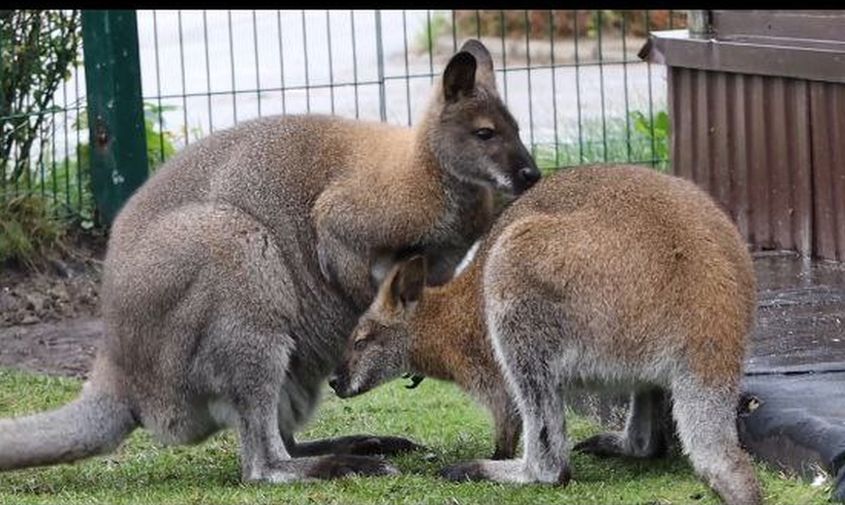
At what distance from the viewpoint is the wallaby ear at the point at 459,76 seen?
21.9 feet

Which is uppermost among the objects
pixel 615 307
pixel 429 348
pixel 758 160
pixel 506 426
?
pixel 758 160

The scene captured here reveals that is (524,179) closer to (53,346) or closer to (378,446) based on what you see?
(378,446)

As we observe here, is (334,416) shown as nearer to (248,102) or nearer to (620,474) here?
(620,474)

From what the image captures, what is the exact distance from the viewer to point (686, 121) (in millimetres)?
10250

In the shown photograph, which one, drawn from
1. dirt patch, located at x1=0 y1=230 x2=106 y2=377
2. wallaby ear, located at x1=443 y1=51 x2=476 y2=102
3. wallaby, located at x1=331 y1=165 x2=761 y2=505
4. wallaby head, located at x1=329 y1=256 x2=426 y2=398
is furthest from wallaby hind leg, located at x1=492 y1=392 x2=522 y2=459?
dirt patch, located at x1=0 y1=230 x2=106 y2=377

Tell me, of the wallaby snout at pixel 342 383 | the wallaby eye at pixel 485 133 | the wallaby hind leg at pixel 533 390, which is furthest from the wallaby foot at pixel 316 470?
the wallaby eye at pixel 485 133

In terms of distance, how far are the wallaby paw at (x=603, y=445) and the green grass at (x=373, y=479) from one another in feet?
0.11

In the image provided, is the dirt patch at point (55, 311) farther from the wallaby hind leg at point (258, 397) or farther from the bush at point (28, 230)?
the wallaby hind leg at point (258, 397)

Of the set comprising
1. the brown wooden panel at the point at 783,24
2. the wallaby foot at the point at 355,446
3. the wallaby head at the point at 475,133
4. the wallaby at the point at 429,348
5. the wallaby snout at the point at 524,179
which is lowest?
the wallaby foot at the point at 355,446

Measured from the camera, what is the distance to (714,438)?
550 cm

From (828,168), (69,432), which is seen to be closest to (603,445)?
(69,432)

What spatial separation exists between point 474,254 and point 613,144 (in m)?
5.62

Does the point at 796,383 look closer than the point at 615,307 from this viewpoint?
No

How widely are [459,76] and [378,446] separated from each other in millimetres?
1515
